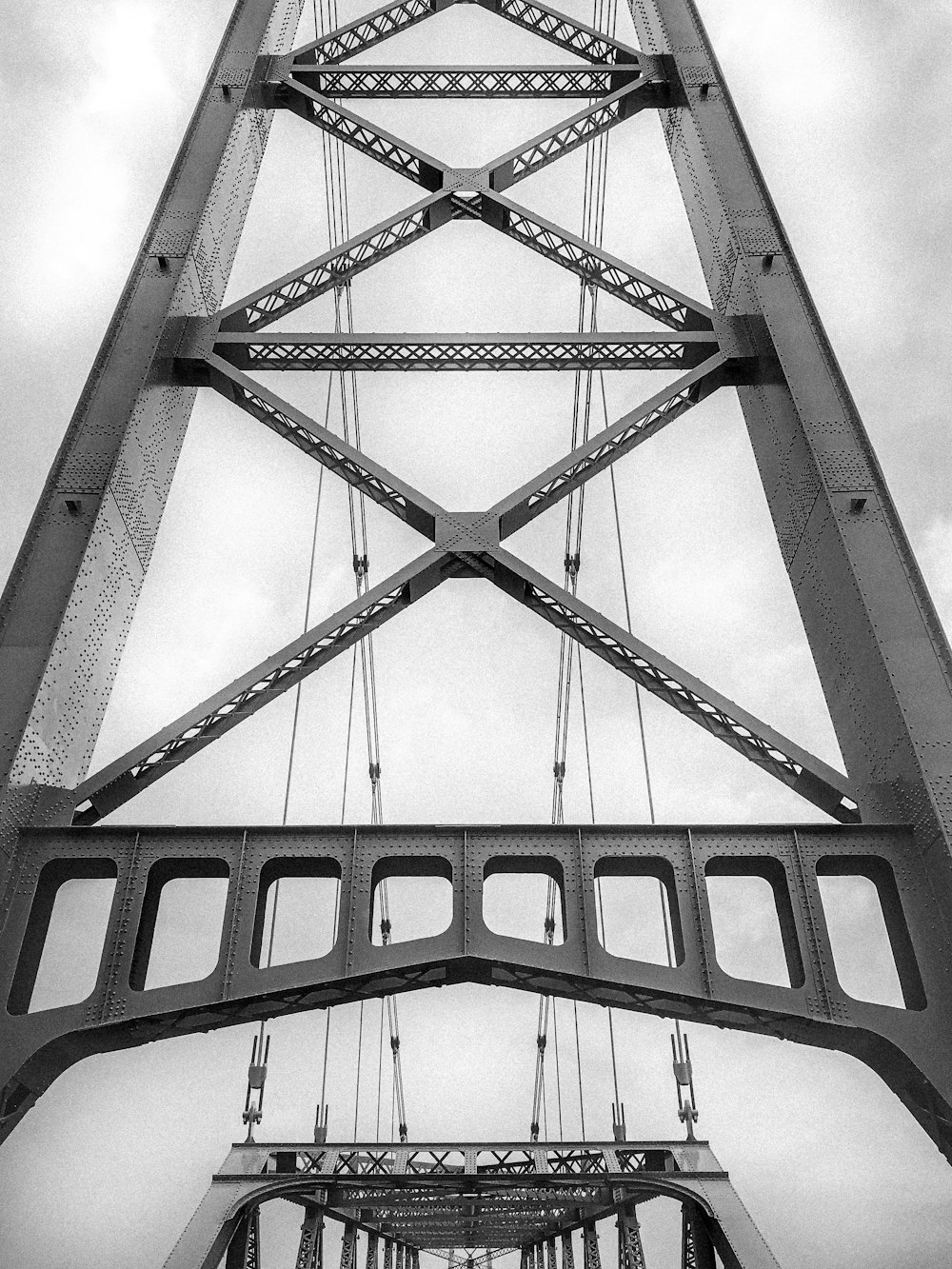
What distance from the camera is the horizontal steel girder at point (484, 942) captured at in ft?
21.0

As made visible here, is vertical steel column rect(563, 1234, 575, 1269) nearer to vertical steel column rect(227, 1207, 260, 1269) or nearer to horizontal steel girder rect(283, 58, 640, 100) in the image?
vertical steel column rect(227, 1207, 260, 1269)

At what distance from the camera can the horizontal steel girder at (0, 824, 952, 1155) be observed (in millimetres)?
6414

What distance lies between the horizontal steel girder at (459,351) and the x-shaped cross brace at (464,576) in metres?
0.44

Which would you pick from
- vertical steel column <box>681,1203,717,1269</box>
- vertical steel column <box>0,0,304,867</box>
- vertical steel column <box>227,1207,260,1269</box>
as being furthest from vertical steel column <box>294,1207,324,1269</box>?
vertical steel column <box>0,0,304,867</box>

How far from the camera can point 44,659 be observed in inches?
287

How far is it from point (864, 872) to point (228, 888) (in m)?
4.01

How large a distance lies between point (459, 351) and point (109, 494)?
3684mm

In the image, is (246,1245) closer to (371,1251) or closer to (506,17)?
(371,1251)

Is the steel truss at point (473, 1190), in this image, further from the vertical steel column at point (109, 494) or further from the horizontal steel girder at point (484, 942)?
the vertical steel column at point (109, 494)

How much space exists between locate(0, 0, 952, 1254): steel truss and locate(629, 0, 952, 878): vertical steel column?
2 cm

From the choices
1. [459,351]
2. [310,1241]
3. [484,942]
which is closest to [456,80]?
[459,351]

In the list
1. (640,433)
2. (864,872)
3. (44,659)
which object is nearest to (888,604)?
(864,872)

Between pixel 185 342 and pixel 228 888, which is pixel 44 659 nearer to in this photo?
pixel 228 888

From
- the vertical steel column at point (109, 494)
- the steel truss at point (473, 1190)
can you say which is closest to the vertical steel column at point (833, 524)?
the vertical steel column at point (109, 494)
